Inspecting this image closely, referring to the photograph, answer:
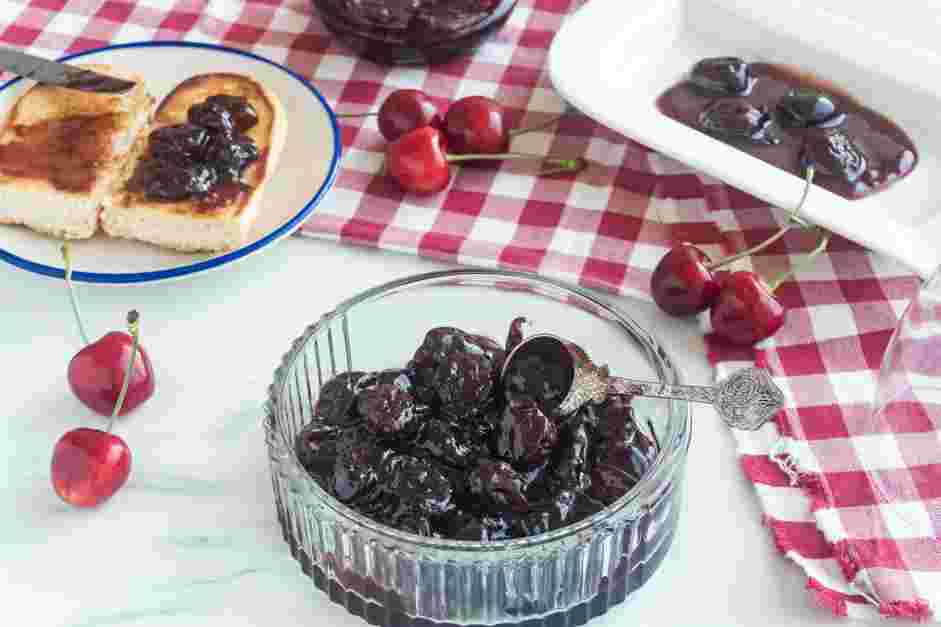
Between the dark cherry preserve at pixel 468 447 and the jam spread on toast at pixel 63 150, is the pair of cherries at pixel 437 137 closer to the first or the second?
the jam spread on toast at pixel 63 150

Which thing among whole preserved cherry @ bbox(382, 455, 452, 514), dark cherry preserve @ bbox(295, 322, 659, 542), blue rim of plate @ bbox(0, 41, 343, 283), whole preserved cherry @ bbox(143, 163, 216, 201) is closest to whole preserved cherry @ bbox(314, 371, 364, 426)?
dark cherry preserve @ bbox(295, 322, 659, 542)

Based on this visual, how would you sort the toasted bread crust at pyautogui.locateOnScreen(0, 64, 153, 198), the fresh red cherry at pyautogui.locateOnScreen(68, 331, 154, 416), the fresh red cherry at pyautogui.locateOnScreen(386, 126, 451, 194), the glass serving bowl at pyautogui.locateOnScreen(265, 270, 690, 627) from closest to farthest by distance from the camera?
1. the glass serving bowl at pyautogui.locateOnScreen(265, 270, 690, 627)
2. the fresh red cherry at pyautogui.locateOnScreen(68, 331, 154, 416)
3. the toasted bread crust at pyautogui.locateOnScreen(0, 64, 153, 198)
4. the fresh red cherry at pyautogui.locateOnScreen(386, 126, 451, 194)

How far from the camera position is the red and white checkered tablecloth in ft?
4.05

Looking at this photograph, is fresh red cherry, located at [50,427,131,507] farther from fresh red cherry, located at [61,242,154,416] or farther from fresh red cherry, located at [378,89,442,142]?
fresh red cherry, located at [378,89,442,142]

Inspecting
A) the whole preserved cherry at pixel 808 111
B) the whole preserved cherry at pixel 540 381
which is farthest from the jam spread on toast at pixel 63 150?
the whole preserved cherry at pixel 808 111

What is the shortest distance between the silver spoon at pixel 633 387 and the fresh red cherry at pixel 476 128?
0.57 metres

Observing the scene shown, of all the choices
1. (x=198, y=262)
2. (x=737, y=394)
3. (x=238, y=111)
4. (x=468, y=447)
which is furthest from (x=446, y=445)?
(x=238, y=111)

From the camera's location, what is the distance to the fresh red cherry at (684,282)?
142 centimetres

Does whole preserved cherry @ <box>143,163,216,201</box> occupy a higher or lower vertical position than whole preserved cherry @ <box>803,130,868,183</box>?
lower

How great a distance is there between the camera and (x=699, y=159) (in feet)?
5.04

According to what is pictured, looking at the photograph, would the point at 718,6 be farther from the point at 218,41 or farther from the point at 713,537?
the point at 713,537

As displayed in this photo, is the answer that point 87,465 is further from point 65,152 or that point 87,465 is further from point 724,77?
point 724,77

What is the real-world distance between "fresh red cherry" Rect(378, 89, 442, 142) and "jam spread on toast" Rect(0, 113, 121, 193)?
0.36m

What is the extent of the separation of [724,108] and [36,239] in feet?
2.98
